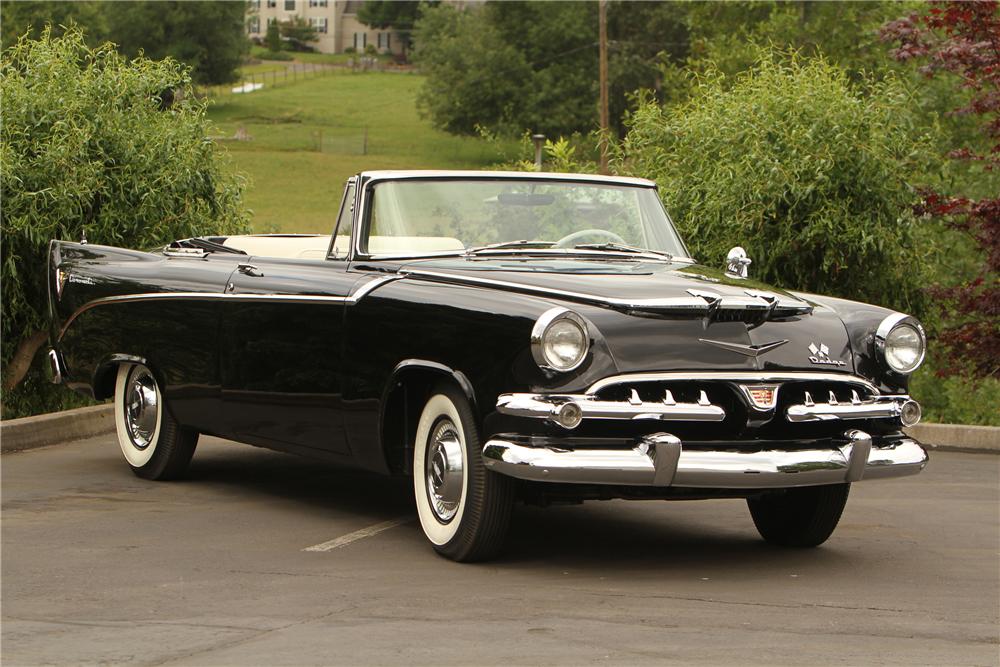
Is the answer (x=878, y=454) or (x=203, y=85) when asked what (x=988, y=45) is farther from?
(x=203, y=85)

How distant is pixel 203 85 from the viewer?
9162 cm

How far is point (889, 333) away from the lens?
22.9ft

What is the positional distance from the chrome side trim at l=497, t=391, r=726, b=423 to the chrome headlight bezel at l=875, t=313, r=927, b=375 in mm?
980

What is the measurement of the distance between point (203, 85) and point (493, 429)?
88193mm

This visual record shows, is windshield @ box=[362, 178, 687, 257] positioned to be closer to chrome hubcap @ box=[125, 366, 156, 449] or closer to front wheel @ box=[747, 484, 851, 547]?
front wheel @ box=[747, 484, 851, 547]

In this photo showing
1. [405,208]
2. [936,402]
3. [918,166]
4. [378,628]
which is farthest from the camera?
[936,402]

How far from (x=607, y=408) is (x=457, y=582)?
0.93 meters

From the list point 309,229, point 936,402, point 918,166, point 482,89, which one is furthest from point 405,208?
point 482,89

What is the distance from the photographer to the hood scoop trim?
649 centimetres

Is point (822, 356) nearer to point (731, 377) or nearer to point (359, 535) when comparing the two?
point (731, 377)

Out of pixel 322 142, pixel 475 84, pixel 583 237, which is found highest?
pixel 583 237

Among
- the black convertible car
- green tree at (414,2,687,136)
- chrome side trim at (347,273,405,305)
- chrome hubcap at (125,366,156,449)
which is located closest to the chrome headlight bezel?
the black convertible car

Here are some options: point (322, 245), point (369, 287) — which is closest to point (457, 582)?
point (369, 287)

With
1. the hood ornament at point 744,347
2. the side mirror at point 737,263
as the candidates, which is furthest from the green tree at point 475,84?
the hood ornament at point 744,347
